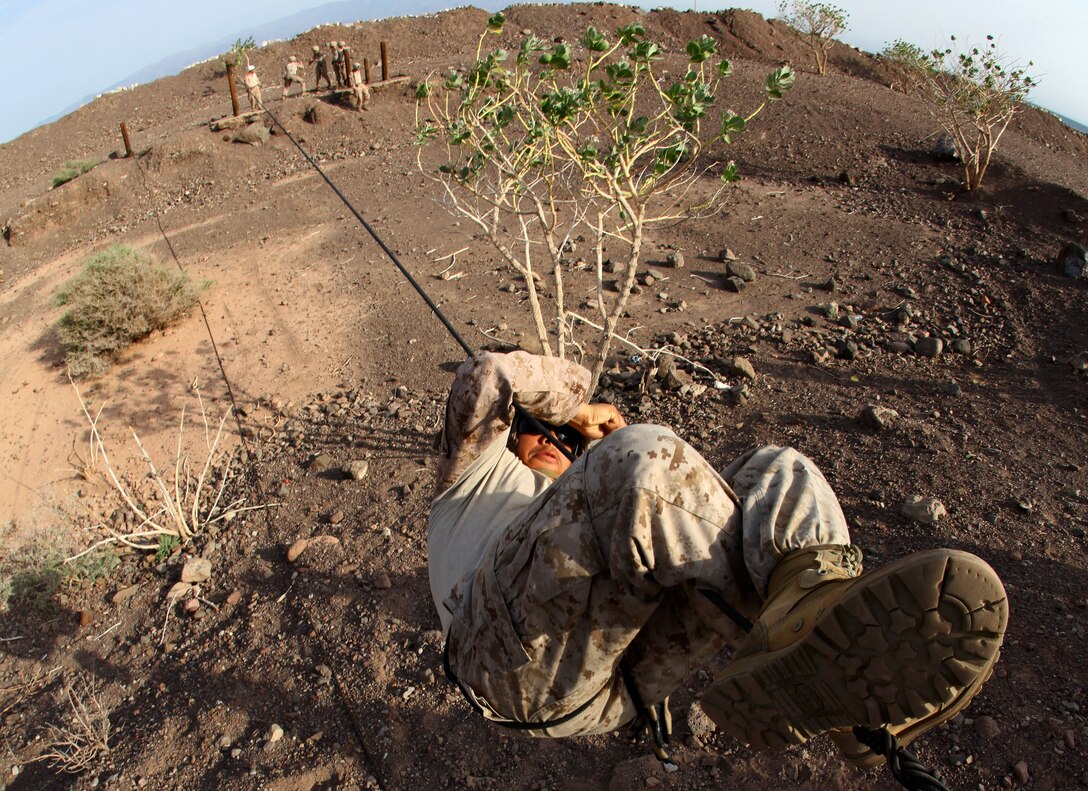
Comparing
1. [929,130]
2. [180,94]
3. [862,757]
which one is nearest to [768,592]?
[862,757]

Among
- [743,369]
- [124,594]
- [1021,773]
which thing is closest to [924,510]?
[1021,773]

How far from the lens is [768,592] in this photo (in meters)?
1.40

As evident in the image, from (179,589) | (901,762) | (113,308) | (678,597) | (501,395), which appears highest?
(501,395)

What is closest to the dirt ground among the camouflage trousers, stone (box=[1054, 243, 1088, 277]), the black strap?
stone (box=[1054, 243, 1088, 277])

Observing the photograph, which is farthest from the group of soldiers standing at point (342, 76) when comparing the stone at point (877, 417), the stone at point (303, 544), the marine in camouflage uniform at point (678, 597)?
the marine in camouflage uniform at point (678, 597)

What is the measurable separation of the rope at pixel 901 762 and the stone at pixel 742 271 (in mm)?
5679

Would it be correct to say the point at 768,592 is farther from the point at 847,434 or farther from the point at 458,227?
the point at 458,227

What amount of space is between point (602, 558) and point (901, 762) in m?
0.64

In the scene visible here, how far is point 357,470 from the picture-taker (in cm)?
479

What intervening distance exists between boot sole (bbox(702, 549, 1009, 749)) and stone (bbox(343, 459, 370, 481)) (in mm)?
3811

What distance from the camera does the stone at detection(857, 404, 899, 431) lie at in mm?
4305

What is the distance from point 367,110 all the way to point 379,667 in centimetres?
1206

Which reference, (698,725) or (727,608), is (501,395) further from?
(698,725)

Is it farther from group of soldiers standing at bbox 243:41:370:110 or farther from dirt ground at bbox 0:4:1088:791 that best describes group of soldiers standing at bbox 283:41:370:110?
dirt ground at bbox 0:4:1088:791
